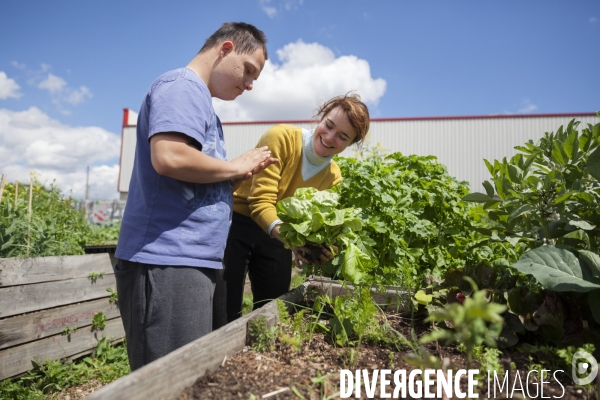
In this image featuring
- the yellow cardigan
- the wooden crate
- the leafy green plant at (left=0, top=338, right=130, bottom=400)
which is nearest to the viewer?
the yellow cardigan

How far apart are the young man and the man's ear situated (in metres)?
0.19

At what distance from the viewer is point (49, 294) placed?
339 cm

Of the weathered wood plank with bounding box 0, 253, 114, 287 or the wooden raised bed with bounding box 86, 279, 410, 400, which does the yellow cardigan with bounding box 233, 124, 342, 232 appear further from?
the weathered wood plank with bounding box 0, 253, 114, 287

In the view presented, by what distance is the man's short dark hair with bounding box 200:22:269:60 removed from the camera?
181cm

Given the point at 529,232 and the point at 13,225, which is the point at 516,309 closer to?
the point at 529,232

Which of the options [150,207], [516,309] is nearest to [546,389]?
[516,309]

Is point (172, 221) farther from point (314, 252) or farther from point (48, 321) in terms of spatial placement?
point (48, 321)

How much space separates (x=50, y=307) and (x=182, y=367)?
286 cm

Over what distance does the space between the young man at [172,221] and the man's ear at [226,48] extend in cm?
19

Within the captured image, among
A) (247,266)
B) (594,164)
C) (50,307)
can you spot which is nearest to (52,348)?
(50,307)

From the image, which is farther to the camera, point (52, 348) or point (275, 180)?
point (52, 348)

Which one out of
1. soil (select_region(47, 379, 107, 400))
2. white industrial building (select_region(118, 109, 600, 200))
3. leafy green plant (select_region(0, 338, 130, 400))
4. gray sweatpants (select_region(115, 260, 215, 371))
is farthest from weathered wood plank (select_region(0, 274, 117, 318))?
white industrial building (select_region(118, 109, 600, 200))

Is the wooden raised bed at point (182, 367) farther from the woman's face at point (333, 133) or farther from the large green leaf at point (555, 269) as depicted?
the woman's face at point (333, 133)

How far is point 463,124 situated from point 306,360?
63.6ft
